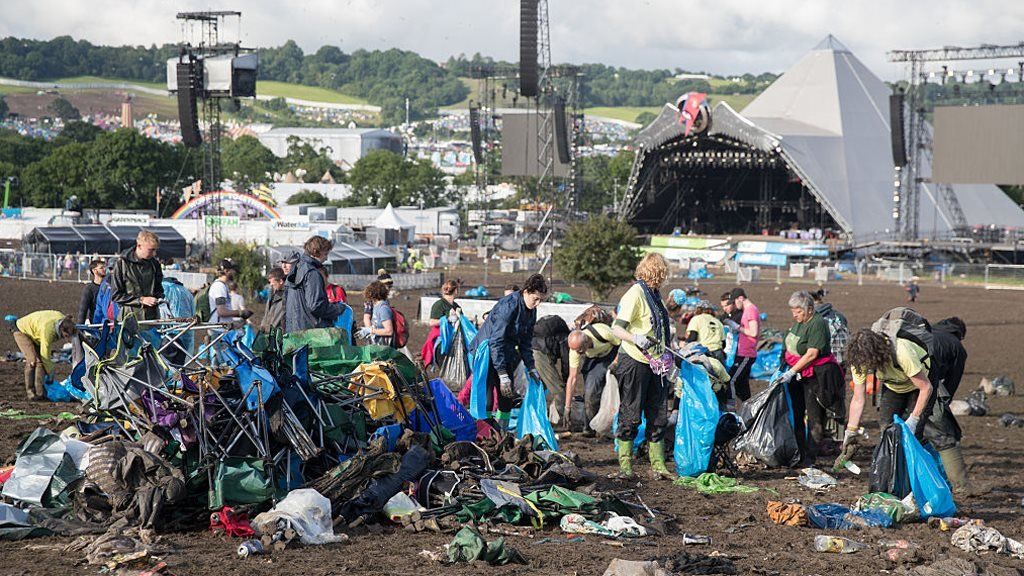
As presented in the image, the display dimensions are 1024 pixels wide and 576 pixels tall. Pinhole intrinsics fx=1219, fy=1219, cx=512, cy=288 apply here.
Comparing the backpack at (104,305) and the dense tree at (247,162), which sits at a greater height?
the dense tree at (247,162)

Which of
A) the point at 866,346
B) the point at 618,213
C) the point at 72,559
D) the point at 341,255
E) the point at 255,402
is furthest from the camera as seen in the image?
the point at 618,213

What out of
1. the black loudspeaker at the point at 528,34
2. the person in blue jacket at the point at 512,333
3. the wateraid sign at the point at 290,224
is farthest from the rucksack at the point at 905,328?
the wateraid sign at the point at 290,224

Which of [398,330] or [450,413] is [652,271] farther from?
[398,330]

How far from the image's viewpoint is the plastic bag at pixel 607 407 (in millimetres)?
10602

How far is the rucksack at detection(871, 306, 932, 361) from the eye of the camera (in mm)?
8055

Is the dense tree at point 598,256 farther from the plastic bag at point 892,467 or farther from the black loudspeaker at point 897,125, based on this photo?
the black loudspeaker at point 897,125

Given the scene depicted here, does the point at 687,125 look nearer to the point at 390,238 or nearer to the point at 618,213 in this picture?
the point at 618,213

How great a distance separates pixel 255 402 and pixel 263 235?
44265mm

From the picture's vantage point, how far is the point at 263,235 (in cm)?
5038

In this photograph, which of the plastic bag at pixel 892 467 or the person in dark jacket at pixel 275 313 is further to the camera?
the person in dark jacket at pixel 275 313

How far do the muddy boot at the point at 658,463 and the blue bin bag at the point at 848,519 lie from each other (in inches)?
A: 57.3

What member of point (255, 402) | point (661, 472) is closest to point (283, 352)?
point (255, 402)

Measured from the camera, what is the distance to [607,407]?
10695mm

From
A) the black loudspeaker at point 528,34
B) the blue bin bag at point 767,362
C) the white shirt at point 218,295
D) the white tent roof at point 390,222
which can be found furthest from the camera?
the white tent roof at point 390,222
